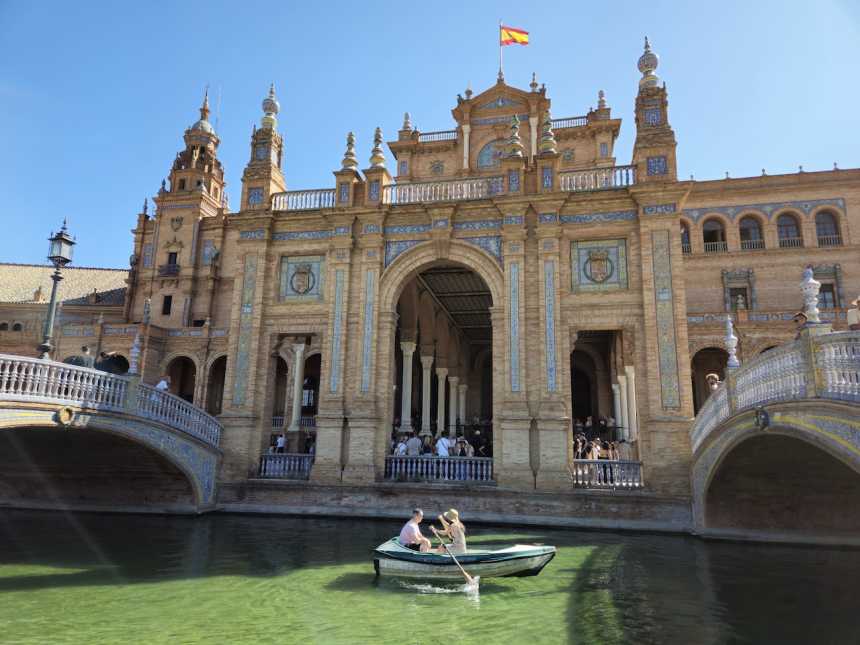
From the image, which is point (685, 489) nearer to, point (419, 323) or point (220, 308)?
point (419, 323)

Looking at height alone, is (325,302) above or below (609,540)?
above

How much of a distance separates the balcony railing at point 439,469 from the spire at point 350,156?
8501mm

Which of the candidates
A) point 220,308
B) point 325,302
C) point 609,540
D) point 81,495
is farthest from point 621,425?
point 220,308

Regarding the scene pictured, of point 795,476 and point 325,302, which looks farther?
point 325,302

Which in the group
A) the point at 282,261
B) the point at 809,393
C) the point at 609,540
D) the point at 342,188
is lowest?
the point at 609,540

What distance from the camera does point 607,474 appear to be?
1431cm

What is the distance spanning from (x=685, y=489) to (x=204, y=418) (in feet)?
39.2

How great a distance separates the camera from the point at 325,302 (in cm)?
1683

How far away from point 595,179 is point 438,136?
14.8 m

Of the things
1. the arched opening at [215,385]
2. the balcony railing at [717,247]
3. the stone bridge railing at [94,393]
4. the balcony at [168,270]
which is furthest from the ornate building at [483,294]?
the balcony at [168,270]

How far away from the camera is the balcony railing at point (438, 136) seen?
29047 mm

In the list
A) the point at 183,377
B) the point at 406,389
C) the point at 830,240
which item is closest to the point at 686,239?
the point at 830,240

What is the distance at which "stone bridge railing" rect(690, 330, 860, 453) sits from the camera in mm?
6438

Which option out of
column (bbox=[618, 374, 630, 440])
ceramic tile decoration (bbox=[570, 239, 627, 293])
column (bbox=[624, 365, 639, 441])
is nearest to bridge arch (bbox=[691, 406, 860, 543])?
column (bbox=[624, 365, 639, 441])
